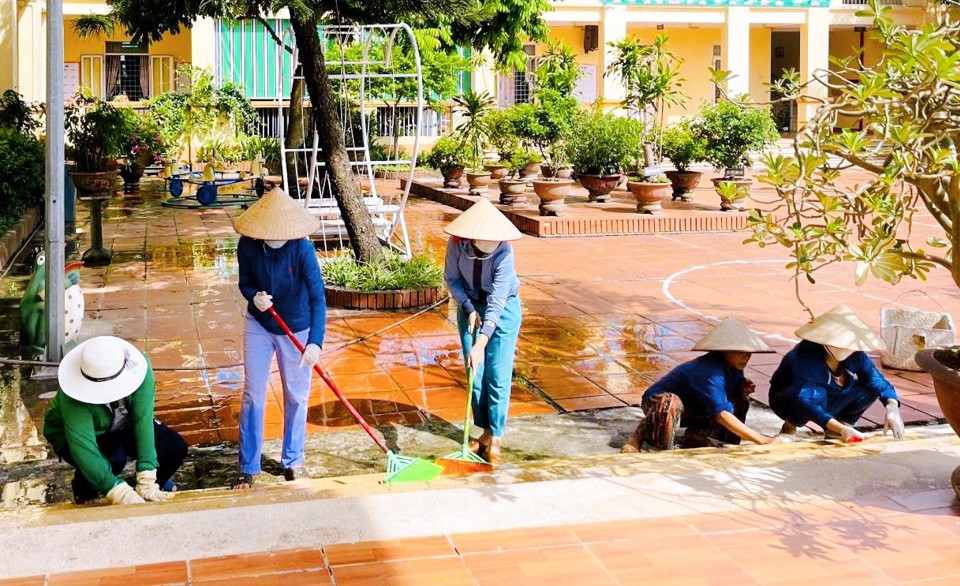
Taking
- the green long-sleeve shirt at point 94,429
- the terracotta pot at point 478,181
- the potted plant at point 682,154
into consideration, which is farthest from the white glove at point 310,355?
the terracotta pot at point 478,181

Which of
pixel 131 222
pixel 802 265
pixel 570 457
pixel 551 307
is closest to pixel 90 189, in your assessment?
pixel 131 222

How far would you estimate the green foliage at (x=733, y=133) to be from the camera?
15.1 meters

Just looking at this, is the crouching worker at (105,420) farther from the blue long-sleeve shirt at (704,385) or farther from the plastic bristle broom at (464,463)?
the blue long-sleeve shirt at (704,385)

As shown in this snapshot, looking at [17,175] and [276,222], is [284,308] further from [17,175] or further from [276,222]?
[17,175]

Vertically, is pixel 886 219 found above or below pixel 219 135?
below

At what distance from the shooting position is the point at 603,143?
1519 centimetres

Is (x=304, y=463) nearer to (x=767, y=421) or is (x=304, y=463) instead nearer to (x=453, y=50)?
(x=767, y=421)

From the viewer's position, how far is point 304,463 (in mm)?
5559

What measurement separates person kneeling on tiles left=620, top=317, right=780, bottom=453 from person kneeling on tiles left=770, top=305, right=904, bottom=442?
197 mm

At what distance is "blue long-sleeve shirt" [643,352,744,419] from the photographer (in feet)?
18.3

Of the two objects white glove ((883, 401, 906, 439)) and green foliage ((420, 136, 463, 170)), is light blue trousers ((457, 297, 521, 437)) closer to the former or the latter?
white glove ((883, 401, 906, 439))

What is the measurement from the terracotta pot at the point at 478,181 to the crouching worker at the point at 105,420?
12.5 meters

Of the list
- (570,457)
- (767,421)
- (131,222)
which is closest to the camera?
(570,457)

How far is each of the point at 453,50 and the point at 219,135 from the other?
4603 millimetres
